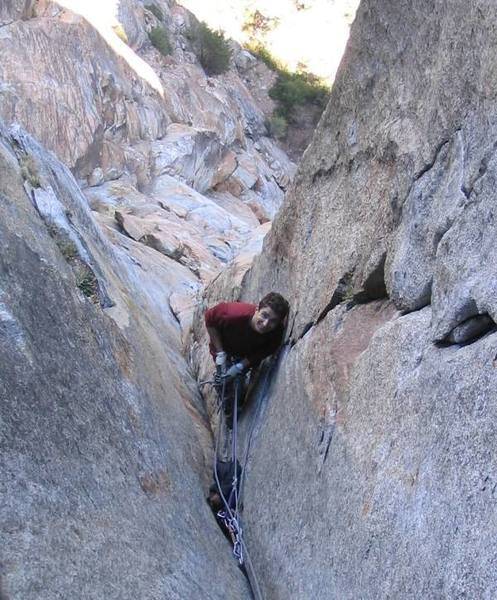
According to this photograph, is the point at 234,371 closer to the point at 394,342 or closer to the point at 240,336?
the point at 240,336

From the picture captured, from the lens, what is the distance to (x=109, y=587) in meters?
3.35

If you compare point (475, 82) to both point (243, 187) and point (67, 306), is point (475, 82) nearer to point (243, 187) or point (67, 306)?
point (67, 306)

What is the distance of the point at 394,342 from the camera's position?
13.1 feet

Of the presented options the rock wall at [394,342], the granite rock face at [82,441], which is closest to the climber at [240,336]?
the rock wall at [394,342]

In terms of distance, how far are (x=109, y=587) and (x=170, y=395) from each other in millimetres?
3061

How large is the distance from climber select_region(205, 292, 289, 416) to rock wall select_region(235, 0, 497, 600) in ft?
0.97

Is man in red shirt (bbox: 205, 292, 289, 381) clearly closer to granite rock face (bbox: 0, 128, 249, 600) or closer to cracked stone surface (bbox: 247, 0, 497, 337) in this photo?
cracked stone surface (bbox: 247, 0, 497, 337)

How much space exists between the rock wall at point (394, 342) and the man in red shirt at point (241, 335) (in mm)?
287

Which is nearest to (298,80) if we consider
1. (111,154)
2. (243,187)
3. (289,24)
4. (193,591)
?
(289,24)

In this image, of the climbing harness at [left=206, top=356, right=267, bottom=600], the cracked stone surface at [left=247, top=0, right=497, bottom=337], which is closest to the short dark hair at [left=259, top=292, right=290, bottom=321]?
the cracked stone surface at [left=247, top=0, right=497, bottom=337]

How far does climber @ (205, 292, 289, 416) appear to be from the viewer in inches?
243

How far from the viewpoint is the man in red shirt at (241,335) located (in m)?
6.18

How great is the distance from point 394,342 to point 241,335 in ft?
8.39

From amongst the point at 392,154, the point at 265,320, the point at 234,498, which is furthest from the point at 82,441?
the point at 392,154
